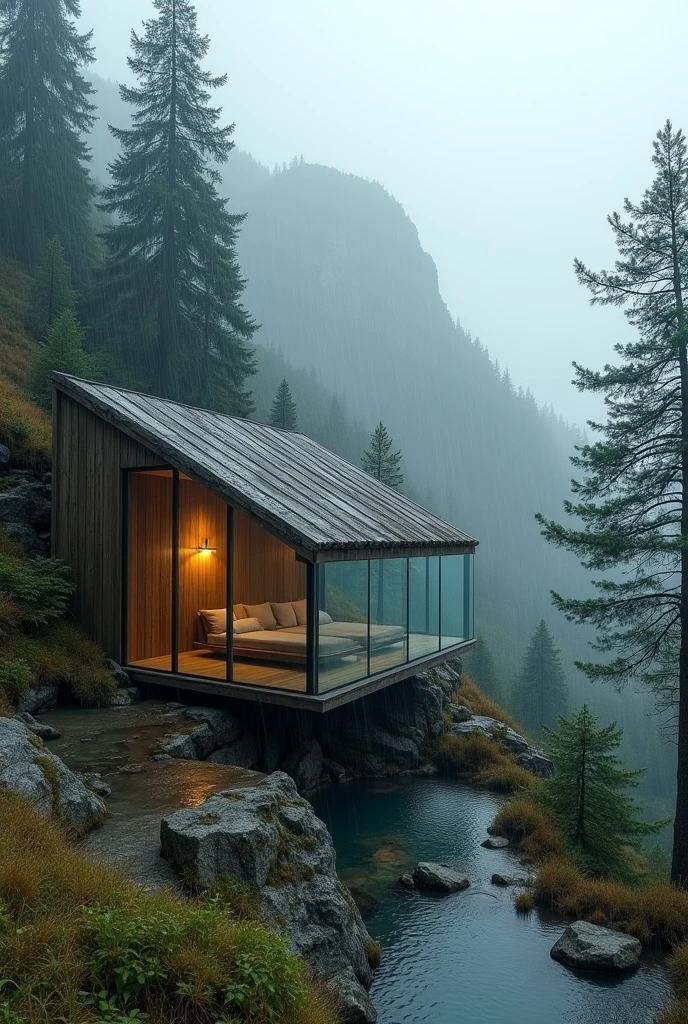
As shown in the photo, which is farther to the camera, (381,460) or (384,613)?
(381,460)

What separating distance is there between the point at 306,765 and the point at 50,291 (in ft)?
63.4

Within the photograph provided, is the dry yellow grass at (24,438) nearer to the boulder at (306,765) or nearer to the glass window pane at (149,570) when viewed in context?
the glass window pane at (149,570)

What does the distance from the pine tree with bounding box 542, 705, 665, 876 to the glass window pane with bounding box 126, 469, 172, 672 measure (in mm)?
6164

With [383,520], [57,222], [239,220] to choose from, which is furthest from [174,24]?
[383,520]

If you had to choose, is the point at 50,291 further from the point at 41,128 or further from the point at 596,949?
the point at 596,949

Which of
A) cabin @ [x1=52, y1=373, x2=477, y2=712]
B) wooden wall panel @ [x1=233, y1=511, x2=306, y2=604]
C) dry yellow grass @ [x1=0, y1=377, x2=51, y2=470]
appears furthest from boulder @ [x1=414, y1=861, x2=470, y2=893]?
dry yellow grass @ [x1=0, y1=377, x2=51, y2=470]

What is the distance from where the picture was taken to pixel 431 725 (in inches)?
591

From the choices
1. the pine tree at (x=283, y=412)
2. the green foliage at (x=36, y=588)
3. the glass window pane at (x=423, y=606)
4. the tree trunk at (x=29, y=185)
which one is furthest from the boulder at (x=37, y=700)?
the tree trunk at (x=29, y=185)

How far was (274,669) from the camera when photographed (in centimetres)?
1055

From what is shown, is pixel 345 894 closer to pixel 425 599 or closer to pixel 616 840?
pixel 616 840

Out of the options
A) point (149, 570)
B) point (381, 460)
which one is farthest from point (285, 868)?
point (381, 460)

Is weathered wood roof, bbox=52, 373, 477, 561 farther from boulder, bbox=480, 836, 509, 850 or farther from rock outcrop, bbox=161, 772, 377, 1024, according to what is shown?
boulder, bbox=480, 836, 509, 850

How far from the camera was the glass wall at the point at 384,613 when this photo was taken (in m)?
10.5

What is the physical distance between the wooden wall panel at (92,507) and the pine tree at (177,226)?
513 inches
